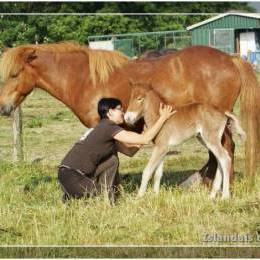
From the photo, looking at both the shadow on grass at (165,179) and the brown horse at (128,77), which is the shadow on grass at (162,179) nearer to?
the shadow on grass at (165,179)

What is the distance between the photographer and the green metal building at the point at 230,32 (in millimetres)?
31844

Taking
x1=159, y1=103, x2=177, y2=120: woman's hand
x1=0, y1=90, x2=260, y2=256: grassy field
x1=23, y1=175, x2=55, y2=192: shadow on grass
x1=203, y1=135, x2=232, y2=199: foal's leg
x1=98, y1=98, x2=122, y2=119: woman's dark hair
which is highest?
x1=98, y1=98, x2=122, y2=119: woman's dark hair

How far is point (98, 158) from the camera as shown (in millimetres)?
7262

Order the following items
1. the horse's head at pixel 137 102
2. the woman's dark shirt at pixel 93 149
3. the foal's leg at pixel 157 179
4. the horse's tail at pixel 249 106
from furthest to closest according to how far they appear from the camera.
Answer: the horse's tail at pixel 249 106, the horse's head at pixel 137 102, the foal's leg at pixel 157 179, the woman's dark shirt at pixel 93 149

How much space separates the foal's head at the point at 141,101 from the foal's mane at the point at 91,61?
48 centimetres

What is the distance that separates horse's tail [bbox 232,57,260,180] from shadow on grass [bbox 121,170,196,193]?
1121 mm

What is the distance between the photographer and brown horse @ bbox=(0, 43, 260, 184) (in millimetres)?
8125

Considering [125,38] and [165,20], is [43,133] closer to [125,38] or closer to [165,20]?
[125,38]

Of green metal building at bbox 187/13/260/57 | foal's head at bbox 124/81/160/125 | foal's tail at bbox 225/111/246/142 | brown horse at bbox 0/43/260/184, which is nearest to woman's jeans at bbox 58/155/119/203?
foal's head at bbox 124/81/160/125

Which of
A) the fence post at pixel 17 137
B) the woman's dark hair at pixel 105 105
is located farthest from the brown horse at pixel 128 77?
the fence post at pixel 17 137

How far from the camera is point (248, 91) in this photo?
8.26 meters

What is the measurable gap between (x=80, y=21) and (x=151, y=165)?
2275 centimetres

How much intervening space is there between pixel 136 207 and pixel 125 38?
2579 centimetres

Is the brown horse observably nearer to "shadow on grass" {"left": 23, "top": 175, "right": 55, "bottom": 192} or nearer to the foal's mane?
the foal's mane
